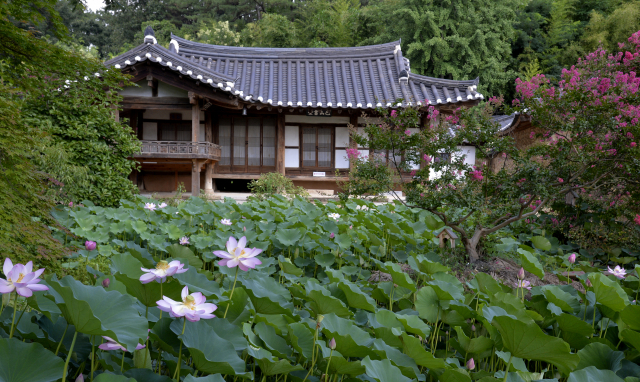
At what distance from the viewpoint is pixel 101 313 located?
3.44ft

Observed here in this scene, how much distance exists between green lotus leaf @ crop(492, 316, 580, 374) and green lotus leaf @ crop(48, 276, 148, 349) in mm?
1059

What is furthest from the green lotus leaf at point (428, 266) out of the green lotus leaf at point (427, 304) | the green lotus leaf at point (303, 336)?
the green lotus leaf at point (303, 336)

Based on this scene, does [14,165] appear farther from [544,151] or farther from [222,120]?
[222,120]

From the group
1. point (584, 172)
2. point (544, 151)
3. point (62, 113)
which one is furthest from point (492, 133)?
point (62, 113)

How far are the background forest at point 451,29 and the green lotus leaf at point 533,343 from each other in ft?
55.2

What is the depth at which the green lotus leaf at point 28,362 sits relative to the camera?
0.94 metres

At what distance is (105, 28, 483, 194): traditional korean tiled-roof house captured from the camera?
9.80 m

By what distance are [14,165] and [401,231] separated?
300 cm

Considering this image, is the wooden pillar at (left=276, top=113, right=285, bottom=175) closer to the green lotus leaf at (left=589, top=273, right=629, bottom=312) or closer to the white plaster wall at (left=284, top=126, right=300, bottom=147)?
the white plaster wall at (left=284, top=126, right=300, bottom=147)

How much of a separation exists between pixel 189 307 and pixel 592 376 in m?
1.23

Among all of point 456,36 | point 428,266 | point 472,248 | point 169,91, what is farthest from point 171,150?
point 456,36

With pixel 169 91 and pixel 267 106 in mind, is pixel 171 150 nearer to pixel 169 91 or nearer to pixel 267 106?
pixel 169 91

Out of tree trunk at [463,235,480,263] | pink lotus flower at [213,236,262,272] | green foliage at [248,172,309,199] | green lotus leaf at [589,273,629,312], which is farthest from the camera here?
green foliage at [248,172,309,199]

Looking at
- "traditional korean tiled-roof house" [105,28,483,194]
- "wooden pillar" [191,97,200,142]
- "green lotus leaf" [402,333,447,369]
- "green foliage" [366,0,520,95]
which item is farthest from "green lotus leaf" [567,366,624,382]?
"green foliage" [366,0,520,95]
